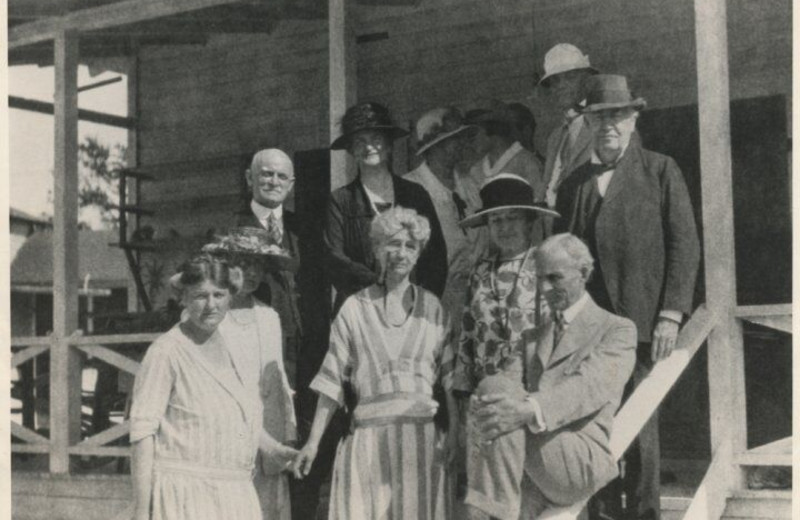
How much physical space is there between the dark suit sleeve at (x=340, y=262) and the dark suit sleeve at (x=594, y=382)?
3.95 ft

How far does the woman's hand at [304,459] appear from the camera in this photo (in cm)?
428

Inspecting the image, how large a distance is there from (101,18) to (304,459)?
13.4 ft

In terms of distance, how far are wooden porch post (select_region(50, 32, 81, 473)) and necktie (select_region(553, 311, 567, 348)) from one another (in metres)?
4.28

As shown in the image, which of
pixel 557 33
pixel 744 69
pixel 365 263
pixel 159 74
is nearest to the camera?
pixel 365 263

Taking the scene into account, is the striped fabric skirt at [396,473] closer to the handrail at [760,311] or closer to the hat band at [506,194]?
the hat band at [506,194]

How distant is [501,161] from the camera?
525cm

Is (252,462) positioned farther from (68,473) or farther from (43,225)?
(43,225)

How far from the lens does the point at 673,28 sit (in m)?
7.25

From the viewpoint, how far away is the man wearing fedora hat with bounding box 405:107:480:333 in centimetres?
493

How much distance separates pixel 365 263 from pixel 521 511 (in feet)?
5.02

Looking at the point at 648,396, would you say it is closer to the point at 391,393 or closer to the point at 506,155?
the point at 391,393

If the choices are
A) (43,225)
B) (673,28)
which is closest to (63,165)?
(673,28)

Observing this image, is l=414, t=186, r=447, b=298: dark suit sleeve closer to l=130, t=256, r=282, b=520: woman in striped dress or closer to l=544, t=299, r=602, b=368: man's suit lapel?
l=130, t=256, r=282, b=520: woman in striped dress

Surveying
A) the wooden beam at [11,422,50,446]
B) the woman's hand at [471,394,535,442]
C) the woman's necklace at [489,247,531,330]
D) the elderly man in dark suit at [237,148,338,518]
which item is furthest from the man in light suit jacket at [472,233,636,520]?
the wooden beam at [11,422,50,446]
